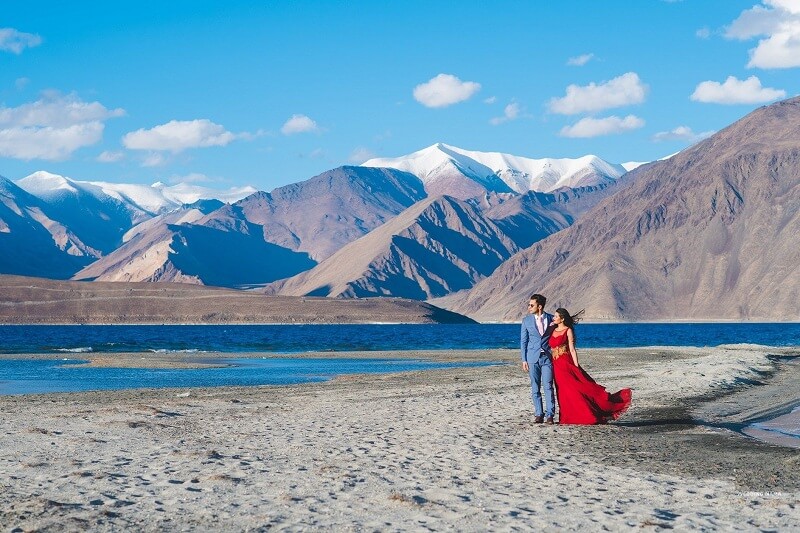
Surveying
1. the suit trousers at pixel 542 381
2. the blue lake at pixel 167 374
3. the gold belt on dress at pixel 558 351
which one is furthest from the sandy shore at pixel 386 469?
the blue lake at pixel 167 374

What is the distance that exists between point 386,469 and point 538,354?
6.47 meters

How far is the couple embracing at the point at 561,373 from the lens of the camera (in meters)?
21.3

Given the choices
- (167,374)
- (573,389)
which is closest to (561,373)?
(573,389)

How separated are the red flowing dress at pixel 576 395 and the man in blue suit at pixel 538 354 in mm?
171

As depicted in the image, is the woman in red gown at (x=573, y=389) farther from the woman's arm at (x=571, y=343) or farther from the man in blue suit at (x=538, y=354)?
the man in blue suit at (x=538, y=354)

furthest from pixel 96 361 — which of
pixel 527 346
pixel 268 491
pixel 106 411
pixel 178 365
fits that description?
pixel 268 491

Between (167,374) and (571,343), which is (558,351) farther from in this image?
(167,374)

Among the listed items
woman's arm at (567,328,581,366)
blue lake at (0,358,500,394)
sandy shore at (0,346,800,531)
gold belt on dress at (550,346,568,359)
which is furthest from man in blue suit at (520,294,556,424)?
blue lake at (0,358,500,394)

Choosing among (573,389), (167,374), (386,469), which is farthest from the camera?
(167,374)

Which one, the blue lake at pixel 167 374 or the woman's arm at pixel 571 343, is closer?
the woman's arm at pixel 571 343

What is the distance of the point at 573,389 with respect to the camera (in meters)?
21.5

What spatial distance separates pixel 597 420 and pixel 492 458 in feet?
17.6

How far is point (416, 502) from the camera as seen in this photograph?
13117 millimetres

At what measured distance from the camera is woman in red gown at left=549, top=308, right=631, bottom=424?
21250mm
